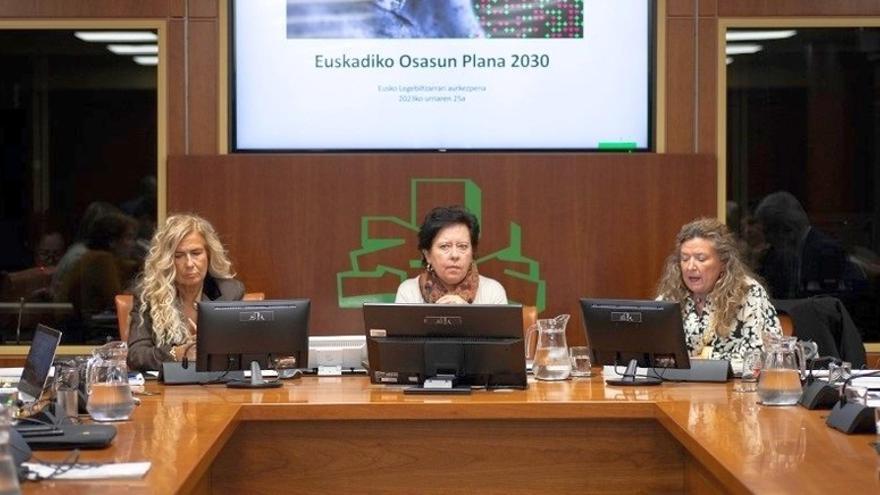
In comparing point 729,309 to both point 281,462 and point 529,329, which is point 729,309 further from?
point 281,462

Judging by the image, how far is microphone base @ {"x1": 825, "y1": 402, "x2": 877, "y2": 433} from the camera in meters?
3.50

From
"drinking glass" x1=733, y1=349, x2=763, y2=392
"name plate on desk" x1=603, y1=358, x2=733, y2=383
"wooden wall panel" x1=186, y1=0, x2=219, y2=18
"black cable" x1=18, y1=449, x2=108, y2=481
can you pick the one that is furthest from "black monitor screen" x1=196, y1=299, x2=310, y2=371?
"wooden wall panel" x1=186, y1=0, x2=219, y2=18

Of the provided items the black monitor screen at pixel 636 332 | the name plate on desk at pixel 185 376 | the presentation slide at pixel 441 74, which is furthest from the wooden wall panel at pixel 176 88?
the black monitor screen at pixel 636 332

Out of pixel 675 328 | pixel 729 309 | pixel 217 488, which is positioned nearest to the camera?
pixel 217 488

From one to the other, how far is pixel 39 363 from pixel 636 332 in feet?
6.69

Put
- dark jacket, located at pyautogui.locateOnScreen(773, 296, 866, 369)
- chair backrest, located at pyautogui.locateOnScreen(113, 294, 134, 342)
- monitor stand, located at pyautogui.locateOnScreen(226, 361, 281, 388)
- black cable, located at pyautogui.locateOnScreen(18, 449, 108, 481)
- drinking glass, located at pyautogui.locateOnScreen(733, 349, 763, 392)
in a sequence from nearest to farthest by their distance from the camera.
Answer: black cable, located at pyautogui.locateOnScreen(18, 449, 108, 481), drinking glass, located at pyautogui.locateOnScreen(733, 349, 763, 392), monitor stand, located at pyautogui.locateOnScreen(226, 361, 281, 388), dark jacket, located at pyautogui.locateOnScreen(773, 296, 866, 369), chair backrest, located at pyautogui.locateOnScreen(113, 294, 134, 342)

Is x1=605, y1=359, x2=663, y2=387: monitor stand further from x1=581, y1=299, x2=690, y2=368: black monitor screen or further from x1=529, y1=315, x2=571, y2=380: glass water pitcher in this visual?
x1=529, y1=315, x2=571, y2=380: glass water pitcher

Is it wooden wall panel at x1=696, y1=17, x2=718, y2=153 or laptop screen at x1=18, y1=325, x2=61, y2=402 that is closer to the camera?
laptop screen at x1=18, y1=325, x2=61, y2=402

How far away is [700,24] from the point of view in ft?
20.7

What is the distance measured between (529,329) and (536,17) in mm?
1720

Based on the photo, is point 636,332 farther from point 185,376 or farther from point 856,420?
point 185,376

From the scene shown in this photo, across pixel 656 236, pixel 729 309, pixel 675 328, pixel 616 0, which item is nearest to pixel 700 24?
pixel 616 0

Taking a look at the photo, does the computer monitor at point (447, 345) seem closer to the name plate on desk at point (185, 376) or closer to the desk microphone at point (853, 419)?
the name plate on desk at point (185, 376)

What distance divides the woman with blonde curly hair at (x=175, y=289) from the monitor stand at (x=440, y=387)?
112cm
